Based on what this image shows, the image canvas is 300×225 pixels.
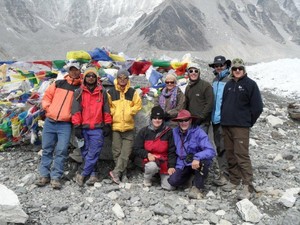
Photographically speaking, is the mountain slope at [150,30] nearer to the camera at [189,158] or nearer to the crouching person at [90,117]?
the crouching person at [90,117]

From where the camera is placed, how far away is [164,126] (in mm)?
6250

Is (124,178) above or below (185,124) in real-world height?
below

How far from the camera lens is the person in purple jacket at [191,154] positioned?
18.5 feet

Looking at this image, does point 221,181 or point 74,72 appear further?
point 74,72

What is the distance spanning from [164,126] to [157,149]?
0.42 m

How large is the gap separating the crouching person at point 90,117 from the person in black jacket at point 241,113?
79.6 inches

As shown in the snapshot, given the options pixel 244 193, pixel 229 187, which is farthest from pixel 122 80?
pixel 244 193

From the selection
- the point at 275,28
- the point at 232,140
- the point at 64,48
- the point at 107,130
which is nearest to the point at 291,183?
the point at 232,140

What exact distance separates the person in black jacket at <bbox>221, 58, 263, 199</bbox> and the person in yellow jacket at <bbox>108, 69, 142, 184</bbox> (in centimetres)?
158

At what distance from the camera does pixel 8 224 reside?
468 cm

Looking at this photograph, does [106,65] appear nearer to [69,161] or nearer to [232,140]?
[69,161]

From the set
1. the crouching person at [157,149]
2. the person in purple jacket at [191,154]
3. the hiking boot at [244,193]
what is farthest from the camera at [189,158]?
the hiking boot at [244,193]

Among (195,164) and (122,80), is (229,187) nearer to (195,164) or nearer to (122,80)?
(195,164)

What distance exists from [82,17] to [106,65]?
648 ft
